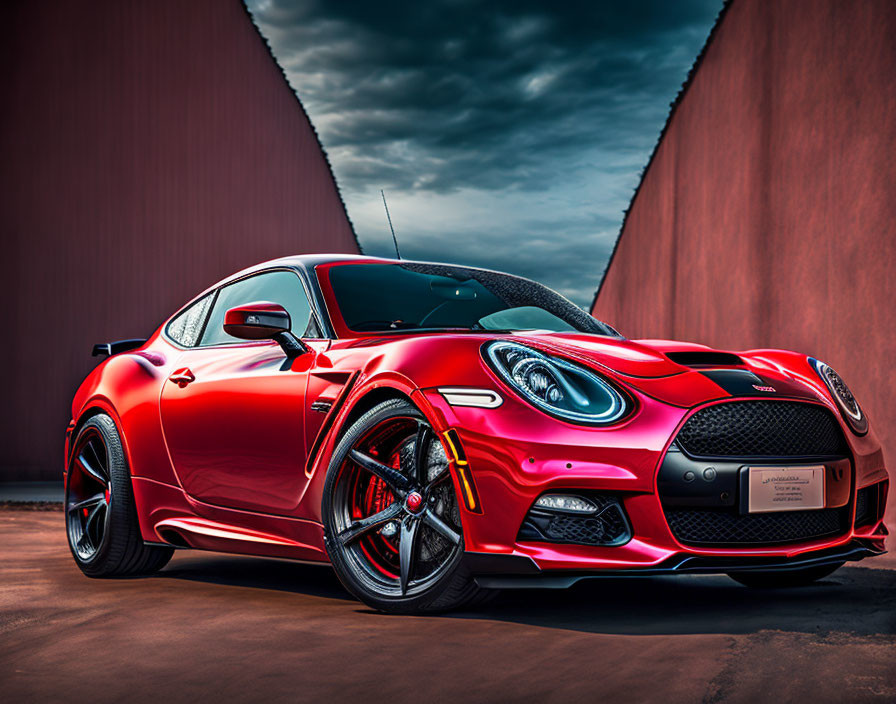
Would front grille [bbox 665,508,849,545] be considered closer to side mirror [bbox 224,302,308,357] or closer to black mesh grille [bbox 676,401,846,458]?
black mesh grille [bbox 676,401,846,458]

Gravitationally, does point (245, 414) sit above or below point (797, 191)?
below

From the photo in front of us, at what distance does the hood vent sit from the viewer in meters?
3.96

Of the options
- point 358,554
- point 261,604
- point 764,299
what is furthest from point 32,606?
point 764,299

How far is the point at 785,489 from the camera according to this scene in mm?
3570

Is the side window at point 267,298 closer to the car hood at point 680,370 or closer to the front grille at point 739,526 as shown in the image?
the car hood at point 680,370

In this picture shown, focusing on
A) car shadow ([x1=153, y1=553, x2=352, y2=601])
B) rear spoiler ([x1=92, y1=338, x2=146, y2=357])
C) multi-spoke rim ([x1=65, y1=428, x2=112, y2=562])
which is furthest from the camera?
rear spoiler ([x1=92, y1=338, x2=146, y2=357])

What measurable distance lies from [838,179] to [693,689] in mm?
5890

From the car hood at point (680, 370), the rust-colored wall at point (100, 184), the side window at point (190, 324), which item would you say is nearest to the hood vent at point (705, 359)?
the car hood at point (680, 370)

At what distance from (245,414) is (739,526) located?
2009 millimetres

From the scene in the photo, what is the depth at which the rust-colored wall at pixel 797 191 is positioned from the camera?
6.84 meters

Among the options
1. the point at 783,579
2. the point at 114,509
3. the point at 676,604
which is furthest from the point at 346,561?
the point at 783,579

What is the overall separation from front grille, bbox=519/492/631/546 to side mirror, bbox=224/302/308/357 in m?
1.36

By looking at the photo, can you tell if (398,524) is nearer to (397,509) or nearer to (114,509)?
(397,509)

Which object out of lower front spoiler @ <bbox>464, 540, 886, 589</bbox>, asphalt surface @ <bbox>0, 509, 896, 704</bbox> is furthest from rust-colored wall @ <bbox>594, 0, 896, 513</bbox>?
lower front spoiler @ <bbox>464, 540, 886, 589</bbox>
